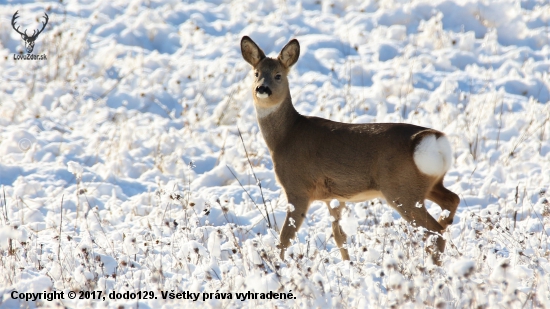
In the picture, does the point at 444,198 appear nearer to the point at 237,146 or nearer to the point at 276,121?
the point at 276,121

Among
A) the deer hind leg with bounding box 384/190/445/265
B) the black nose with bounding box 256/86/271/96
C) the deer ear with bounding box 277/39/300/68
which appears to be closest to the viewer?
the deer hind leg with bounding box 384/190/445/265

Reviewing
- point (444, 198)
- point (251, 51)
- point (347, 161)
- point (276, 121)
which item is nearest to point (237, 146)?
point (251, 51)

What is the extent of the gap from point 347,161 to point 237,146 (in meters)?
3.68

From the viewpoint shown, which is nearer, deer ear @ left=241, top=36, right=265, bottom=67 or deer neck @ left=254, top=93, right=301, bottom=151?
deer neck @ left=254, top=93, right=301, bottom=151

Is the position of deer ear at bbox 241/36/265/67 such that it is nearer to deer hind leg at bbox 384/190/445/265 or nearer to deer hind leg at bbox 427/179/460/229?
deer hind leg at bbox 384/190/445/265

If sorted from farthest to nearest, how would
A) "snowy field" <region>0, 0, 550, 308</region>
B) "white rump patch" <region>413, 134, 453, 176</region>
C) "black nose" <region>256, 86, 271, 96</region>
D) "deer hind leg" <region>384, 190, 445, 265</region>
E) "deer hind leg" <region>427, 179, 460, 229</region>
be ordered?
"black nose" <region>256, 86, 271, 96</region>
"deer hind leg" <region>427, 179, 460, 229</region>
"deer hind leg" <region>384, 190, 445, 265</region>
"white rump patch" <region>413, 134, 453, 176</region>
"snowy field" <region>0, 0, 550, 308</region>

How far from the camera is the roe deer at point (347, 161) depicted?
5.20 m

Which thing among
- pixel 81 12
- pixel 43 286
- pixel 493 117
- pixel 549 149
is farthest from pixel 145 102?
pixel 43 286

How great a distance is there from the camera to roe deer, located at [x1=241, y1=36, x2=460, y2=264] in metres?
5.20

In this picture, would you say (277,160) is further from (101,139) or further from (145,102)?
(145,102)

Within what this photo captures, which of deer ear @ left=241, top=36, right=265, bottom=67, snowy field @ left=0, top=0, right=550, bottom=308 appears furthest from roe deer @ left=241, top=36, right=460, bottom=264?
snowy field @ left=0, top=0, right=550, bottom=308

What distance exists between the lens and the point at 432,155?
5125 millimetres

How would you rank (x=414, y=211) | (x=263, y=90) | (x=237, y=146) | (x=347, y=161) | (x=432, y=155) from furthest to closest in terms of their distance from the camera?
1. (x=237, y=146)
2. (x=263, y=90)
3. (x=347, y=161)
4. (x=414, y=211)
5. (x=432, y=155)

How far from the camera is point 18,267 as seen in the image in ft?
15.6
